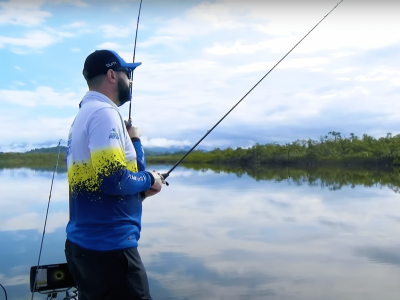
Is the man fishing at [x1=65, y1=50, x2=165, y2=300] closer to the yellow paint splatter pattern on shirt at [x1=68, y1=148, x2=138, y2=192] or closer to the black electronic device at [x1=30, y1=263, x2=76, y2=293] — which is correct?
the yellow paint splatter pattern on shirt at [x1=68, y1=148, x2=138, y2=192]

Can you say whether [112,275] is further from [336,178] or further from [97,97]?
[336,178]

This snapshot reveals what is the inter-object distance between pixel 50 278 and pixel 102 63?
3.41 ft

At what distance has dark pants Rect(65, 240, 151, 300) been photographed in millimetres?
→ 1819

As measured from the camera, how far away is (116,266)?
1820mm

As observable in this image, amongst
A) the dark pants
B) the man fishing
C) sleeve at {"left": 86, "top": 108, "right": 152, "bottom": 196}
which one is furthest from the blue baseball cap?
the dark pants

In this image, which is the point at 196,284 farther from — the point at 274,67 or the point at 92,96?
the point at 92,96

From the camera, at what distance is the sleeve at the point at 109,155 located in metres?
1.75

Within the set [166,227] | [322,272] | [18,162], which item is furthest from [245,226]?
[18,162]

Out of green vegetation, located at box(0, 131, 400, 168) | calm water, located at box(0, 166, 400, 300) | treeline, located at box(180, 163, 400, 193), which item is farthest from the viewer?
green vegetation, located at box(0, 131, 400, 168)

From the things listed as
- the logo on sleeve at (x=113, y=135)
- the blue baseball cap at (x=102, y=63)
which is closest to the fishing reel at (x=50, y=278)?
the logo on sleeve at (x=113, y=135)

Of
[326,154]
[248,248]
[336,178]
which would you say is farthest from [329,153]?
[248,248]

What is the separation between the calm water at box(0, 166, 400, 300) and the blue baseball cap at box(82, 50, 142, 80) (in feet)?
11.0

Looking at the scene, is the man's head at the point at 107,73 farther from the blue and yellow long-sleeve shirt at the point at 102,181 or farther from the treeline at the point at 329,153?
the treeline at the point at 329,153

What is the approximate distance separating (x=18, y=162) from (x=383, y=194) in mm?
58790
